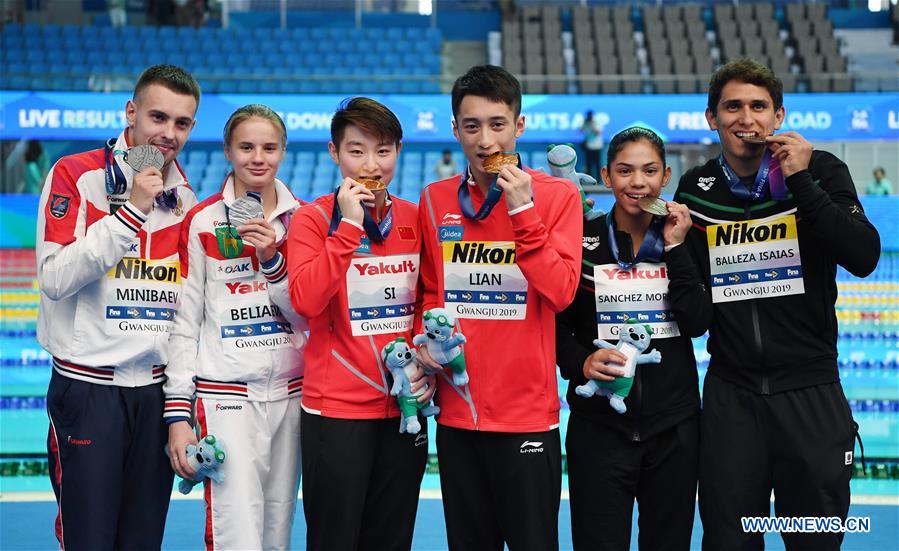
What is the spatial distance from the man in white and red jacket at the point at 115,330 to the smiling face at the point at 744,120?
176 centimetres

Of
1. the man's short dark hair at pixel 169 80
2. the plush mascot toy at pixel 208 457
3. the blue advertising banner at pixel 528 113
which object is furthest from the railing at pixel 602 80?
the plush mascot toy at pixel 208 457

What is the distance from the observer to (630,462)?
9.10ft

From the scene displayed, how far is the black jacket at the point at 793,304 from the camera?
271 centimetres

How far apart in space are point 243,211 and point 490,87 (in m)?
0.86

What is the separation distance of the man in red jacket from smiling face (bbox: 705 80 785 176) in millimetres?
560

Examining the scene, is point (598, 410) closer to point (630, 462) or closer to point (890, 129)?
point (630, 462)

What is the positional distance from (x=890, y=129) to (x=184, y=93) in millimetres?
15075

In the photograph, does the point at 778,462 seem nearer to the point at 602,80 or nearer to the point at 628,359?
the point at 628,359

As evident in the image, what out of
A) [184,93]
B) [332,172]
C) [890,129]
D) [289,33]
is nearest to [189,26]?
[289,33]

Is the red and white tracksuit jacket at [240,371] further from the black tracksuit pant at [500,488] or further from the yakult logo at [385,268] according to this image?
the black tracksuit pant at [500,488]

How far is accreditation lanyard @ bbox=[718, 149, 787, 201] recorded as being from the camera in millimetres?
2773

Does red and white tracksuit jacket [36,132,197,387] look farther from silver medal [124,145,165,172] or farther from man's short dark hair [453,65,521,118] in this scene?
man's short dark hair [453,65,521,118]

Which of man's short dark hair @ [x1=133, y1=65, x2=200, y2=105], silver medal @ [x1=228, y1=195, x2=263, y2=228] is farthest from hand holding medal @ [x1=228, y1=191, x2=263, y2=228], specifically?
man's short dark hair @ [x1=133, y1=65, x2=200, y2=105]

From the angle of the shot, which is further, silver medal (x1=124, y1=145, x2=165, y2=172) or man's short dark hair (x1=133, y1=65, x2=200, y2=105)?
man's short dark hair (x1=133, y1=65, x2=200, y2=105)
